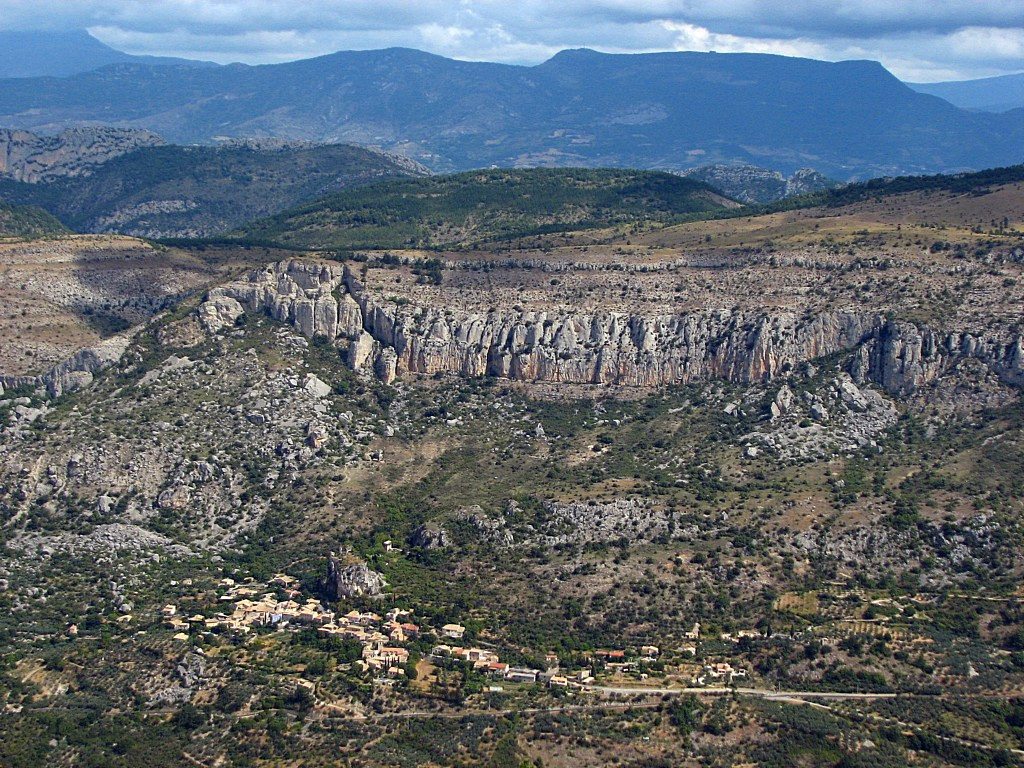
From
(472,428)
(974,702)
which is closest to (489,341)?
(472,428)

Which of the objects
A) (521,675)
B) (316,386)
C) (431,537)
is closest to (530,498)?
(431,537)

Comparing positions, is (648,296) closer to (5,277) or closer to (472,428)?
(472,428)

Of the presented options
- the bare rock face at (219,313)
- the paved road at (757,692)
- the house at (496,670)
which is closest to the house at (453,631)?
the house at (496,670)

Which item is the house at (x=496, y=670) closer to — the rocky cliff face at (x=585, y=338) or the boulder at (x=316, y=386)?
the boulder at (x=316, y=386)

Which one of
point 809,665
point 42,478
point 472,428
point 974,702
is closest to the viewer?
point 974,702

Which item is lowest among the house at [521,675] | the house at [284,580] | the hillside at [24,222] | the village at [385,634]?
the house at [521,675]

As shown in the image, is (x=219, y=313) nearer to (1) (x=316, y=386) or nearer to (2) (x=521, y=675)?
(1) (x=316, y=386)
